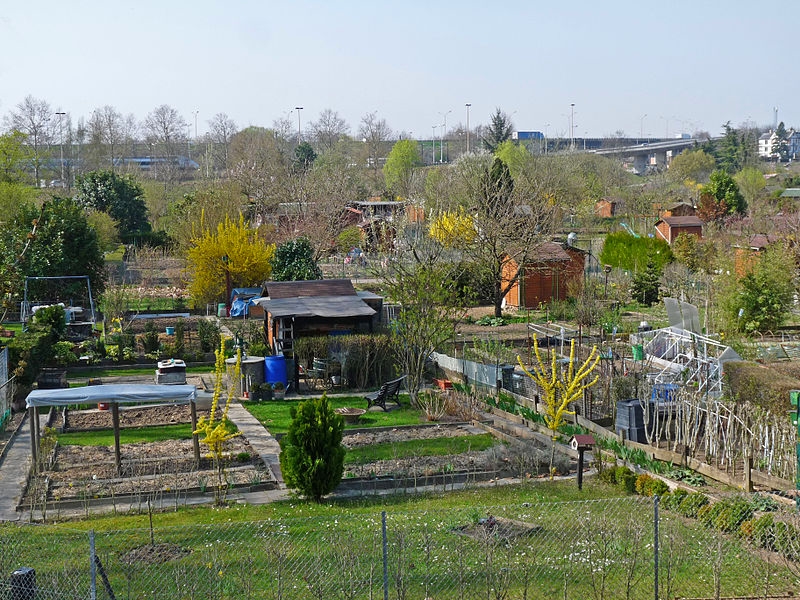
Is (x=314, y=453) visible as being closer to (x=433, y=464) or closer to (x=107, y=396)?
(x=433, y=464)

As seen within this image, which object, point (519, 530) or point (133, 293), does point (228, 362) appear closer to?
point (519, 530)

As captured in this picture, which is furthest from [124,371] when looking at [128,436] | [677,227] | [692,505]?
[677,227]

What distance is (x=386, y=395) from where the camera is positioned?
2053 cm

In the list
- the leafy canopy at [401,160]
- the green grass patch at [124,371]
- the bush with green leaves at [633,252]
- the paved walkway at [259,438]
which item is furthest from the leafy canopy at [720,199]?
the paved walkway at [259,438]

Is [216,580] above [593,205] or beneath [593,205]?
beneath

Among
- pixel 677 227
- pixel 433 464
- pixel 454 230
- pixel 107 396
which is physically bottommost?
pixel 433 464

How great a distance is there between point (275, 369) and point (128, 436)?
4.75 meters

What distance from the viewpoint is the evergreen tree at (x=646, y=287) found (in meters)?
34.9

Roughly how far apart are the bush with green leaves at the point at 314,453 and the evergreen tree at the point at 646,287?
23428mm

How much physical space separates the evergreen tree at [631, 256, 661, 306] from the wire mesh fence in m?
23.3

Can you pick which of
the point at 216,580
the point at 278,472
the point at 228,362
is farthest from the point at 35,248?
the point at 216,580

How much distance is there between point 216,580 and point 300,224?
127 feet

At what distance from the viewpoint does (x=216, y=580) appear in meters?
9.88

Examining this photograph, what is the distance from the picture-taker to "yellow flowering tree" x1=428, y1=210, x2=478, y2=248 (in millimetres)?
34281
